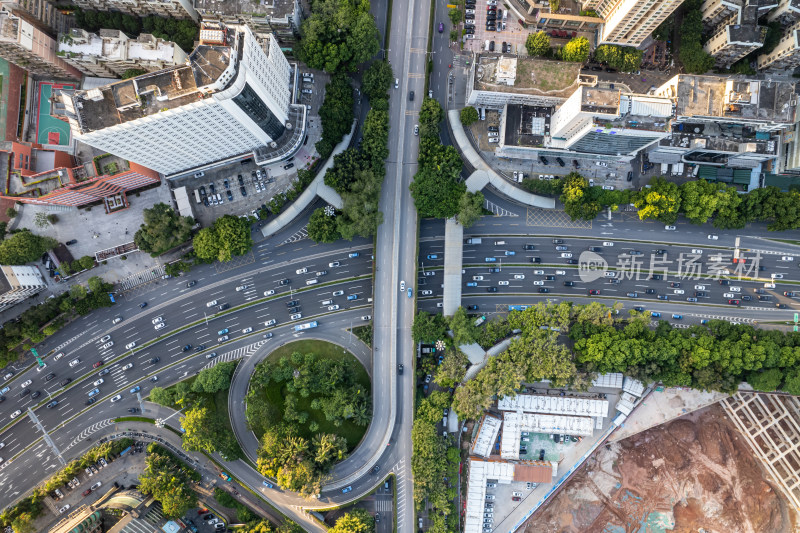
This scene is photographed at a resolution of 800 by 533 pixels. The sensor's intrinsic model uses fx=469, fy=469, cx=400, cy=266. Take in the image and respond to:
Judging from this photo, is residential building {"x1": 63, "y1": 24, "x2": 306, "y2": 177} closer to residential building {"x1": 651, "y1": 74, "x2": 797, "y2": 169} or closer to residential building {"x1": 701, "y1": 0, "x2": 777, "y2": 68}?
residential building {"x1": 651, "y1": 74, "x2": 797, "y2": 169}

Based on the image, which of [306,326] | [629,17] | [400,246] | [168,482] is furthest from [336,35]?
[168,482]

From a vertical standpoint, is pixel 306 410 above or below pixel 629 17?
below

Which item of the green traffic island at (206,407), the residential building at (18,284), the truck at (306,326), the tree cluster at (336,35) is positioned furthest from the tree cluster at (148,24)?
the green traffic island at (206,407)

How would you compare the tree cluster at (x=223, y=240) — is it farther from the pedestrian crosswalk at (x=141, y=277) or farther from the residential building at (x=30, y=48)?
the residential building at (x=30, y=48)

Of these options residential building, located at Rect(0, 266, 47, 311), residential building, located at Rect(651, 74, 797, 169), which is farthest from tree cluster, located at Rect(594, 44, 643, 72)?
residential building, located at Rect(0, 266, 47, 311)

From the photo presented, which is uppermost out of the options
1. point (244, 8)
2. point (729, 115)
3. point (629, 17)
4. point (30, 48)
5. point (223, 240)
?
point (629, 17)

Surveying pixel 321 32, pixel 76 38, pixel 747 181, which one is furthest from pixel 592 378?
pixel 76 38

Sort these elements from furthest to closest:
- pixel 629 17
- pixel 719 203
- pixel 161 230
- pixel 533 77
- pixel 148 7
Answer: pixel 719 203 < pixel 533 77 < pixel 161 230 < pixel 148 7 < pixel 629 17

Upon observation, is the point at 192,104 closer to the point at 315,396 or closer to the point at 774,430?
the point at 315,396
